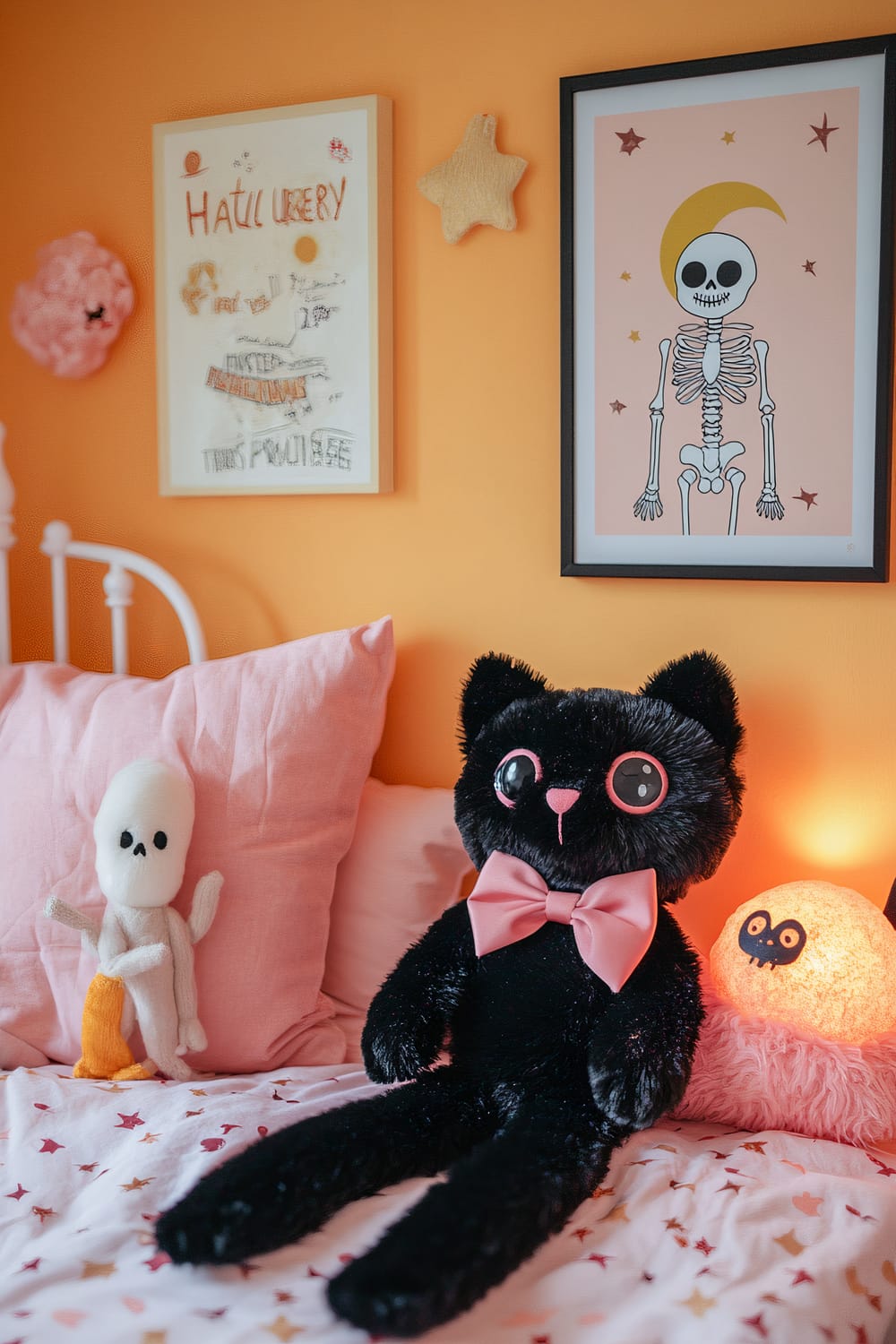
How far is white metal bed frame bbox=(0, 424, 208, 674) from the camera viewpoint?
1.79 m

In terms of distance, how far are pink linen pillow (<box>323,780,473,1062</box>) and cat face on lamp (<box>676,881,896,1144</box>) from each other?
0.42 m

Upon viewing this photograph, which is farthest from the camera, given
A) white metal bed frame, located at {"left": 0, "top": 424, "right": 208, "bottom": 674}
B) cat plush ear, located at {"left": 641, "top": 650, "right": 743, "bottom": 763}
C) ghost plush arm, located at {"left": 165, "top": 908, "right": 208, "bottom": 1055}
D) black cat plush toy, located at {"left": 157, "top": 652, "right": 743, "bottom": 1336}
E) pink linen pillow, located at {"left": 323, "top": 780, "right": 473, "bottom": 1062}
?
white metal bed frame, located at {"left": 0, "top": 424, "right": 208, "bottom": 674}

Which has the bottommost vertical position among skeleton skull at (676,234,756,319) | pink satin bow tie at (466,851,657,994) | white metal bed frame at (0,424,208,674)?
pink satin bow tie at (466,851,657,994)

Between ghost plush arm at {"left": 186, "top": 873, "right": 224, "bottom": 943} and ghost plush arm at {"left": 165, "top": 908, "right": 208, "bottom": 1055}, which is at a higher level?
ghost plush arm at {"left": 186, "top": 873, "right": 224, "bottom": 943}

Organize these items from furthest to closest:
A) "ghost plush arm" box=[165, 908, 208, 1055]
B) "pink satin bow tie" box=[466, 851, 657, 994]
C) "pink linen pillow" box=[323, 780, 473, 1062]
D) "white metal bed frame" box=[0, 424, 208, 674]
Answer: "white metal bed frame" box=[0, 424, 208, 674]
"pink linen pillow" box=[323, 780, 473, 1062]
"ghost plush arm" box=[165, 908, 208, 1055]
"pink satin bow tie" box=[466, 851, 657, 994]

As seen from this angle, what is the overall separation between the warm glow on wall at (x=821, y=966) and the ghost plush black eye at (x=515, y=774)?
33cm

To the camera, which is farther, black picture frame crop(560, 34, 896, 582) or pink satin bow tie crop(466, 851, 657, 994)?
black picture frame crop(560, 34, 896, 582)

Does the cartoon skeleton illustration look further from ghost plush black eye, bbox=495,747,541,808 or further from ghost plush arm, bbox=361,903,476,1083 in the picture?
ghost plush arm, bbox=361,903,476,1083

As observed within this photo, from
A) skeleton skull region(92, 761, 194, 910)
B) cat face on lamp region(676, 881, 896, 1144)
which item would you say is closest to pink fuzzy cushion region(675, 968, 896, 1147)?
cat face on lamp region(676, 881, 896, 1144)

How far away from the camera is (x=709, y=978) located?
1.41 meters

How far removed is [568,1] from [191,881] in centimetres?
128

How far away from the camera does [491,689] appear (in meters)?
1.44

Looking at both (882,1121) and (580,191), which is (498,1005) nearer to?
(882,1121)

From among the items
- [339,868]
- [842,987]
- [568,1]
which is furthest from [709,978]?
[568,1]
